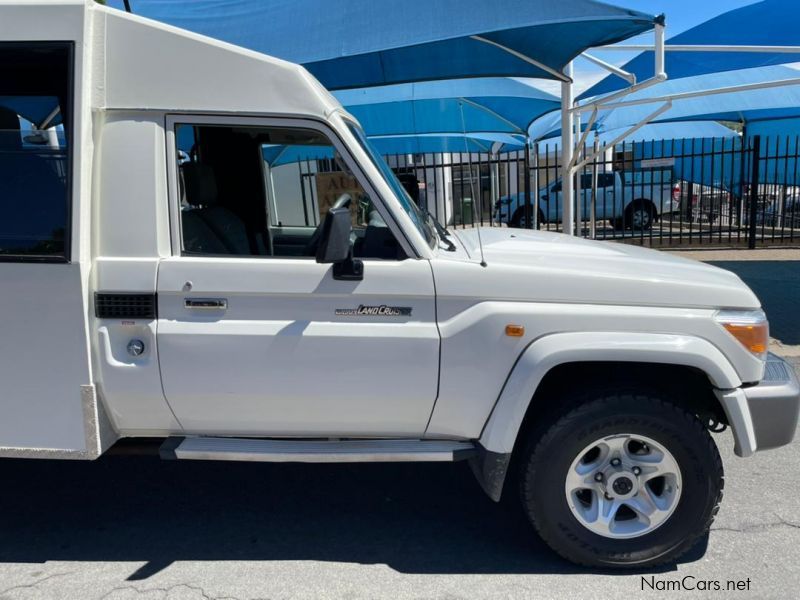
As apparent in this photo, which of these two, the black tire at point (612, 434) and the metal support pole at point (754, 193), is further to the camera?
the metal support pole at point (754, 193)

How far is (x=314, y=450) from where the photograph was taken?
297 cm

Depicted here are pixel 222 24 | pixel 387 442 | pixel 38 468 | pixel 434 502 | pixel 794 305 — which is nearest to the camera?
pixel 387 442

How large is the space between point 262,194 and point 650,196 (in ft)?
47.5

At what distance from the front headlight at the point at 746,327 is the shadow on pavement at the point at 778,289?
4226 millimetres

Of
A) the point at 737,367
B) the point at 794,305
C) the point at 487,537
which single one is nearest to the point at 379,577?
the point at 487,537

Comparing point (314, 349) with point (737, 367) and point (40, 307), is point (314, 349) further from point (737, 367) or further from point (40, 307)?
point (737, 367)

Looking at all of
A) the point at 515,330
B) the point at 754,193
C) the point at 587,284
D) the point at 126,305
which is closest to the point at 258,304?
the point at 126,305

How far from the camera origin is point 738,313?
2.92m

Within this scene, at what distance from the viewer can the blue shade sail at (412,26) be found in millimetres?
5465

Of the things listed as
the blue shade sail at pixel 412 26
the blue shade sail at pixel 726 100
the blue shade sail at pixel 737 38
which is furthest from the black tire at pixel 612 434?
the blue shade sail at pixel 726 100

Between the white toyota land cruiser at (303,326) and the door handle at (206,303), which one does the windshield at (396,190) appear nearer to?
the white toyota land cruiser at (303,326)

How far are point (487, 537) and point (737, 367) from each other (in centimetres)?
148

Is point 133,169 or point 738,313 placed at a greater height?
point 133,169

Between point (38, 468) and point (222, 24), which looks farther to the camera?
point (222, 24)
